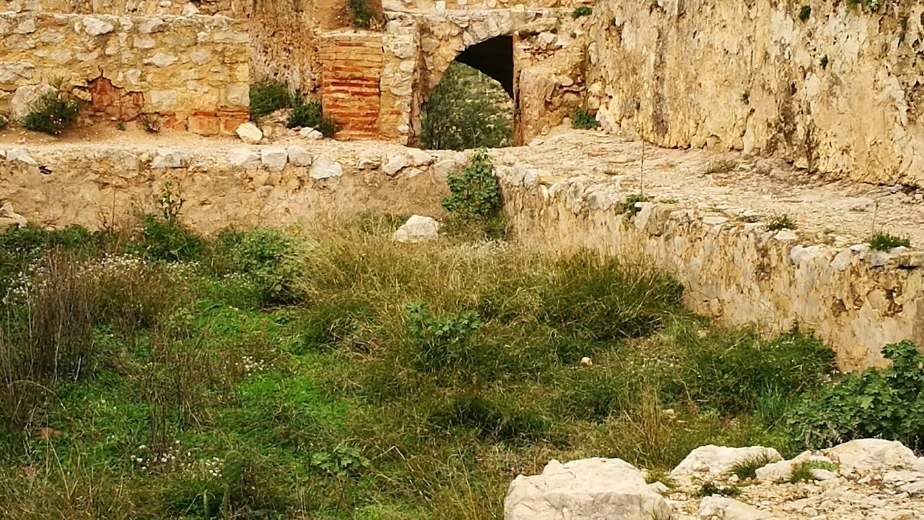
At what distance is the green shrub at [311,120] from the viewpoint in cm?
1116

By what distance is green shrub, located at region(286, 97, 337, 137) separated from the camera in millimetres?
11156

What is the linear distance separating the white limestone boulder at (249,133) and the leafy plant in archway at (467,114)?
491 cm

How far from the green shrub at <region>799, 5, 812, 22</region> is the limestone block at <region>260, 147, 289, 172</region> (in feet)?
14.3

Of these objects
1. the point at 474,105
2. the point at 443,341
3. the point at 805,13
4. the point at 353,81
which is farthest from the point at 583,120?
the point at 474,105

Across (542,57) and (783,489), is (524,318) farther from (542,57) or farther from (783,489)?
(542,57)

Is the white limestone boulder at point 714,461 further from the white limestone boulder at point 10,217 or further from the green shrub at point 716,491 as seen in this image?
the white limestone boulder at point 10,217

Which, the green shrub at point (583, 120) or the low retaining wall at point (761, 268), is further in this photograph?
the green shrub at point (583, 120)

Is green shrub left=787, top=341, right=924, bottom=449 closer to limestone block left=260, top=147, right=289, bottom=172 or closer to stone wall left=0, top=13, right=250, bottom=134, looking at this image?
limestone block left=260, top=147, right=289, bottom=172

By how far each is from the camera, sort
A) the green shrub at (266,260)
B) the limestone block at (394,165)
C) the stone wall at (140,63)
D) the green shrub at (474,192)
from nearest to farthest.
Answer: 1. the green shrub at (266,260)
2. the green shrub at (474,192)
3. the limestone block at (394,165)
4. the stone wall at (140,63)

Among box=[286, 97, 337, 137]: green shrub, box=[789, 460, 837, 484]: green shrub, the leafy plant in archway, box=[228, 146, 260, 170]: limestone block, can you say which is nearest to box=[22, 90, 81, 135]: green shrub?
box=[228, 146, 260, 170]: limestone block

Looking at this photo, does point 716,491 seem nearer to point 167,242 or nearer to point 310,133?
point 167,242

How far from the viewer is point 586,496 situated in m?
2.95

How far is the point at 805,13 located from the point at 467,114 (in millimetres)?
12208

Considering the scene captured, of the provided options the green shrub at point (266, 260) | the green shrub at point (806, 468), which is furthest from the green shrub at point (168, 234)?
the green shrub at point (806, 468)
